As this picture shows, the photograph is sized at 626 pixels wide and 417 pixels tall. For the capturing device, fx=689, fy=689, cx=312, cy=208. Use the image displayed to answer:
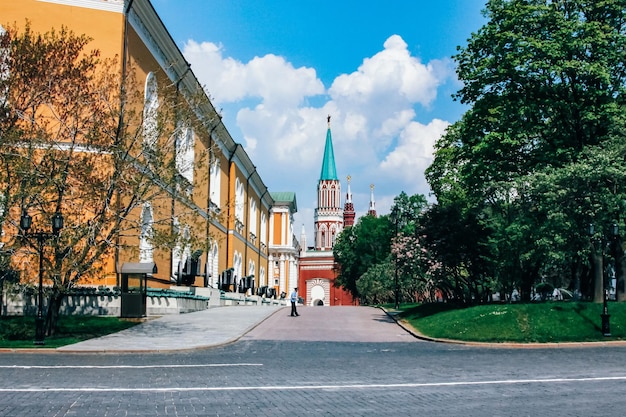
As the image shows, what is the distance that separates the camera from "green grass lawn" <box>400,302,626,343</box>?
2338cm

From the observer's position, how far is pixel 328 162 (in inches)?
5822

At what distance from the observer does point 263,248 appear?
266 feet

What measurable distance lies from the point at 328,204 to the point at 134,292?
121 metres

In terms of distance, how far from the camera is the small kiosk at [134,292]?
27516 mm

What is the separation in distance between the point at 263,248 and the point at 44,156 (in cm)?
5847

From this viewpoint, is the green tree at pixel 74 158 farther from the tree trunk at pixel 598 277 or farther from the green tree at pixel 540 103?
the tree trunk at pixel 598 277

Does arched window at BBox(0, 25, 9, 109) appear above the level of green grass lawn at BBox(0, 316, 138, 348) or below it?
above

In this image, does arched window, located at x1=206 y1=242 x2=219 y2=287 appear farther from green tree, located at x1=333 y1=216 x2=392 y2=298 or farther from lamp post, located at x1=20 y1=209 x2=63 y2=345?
green tree, located at x1=333 y1=216 x2=392 y2=298

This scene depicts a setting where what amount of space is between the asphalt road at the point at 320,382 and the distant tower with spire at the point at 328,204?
126095mm

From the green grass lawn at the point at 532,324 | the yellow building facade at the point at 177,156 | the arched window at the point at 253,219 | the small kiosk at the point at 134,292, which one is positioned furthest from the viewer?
the arched window at the point at 253,219

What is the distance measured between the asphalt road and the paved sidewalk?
1.00 metres

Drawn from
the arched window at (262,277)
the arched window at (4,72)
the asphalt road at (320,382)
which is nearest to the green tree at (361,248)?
the arched window at (262,277)

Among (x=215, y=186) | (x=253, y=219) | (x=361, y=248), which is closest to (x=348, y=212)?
(x=361, y=248)

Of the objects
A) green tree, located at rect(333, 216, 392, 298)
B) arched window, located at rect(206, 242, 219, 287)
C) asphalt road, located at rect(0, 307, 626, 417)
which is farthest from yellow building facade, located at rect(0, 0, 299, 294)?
green tree, located at rect(333, 216, 392, 298)
